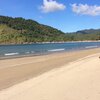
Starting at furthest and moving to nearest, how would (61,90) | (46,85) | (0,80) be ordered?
(0,80), (46,85), (61,90)

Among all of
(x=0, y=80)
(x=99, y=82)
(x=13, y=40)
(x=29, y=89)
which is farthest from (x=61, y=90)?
(x=13, y=40)

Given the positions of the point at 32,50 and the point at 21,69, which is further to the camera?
the point at 32,50

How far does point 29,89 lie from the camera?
9812 millimetres

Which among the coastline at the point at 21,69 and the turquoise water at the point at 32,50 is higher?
the coastline at the point at 21,69

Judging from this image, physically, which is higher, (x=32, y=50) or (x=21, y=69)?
(x=21, y=69)

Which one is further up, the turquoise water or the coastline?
the coastline

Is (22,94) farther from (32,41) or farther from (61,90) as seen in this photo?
(32,41)

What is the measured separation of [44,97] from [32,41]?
189 metres

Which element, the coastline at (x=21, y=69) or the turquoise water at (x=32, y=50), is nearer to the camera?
the coastline at (x=21, y=69)

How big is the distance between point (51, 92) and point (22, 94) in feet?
3.23

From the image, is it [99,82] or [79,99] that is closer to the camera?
[79,99]

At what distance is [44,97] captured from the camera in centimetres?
838

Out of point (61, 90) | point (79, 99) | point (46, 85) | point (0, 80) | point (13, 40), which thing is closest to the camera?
point (79, 99)

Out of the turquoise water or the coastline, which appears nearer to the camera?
the coastline
